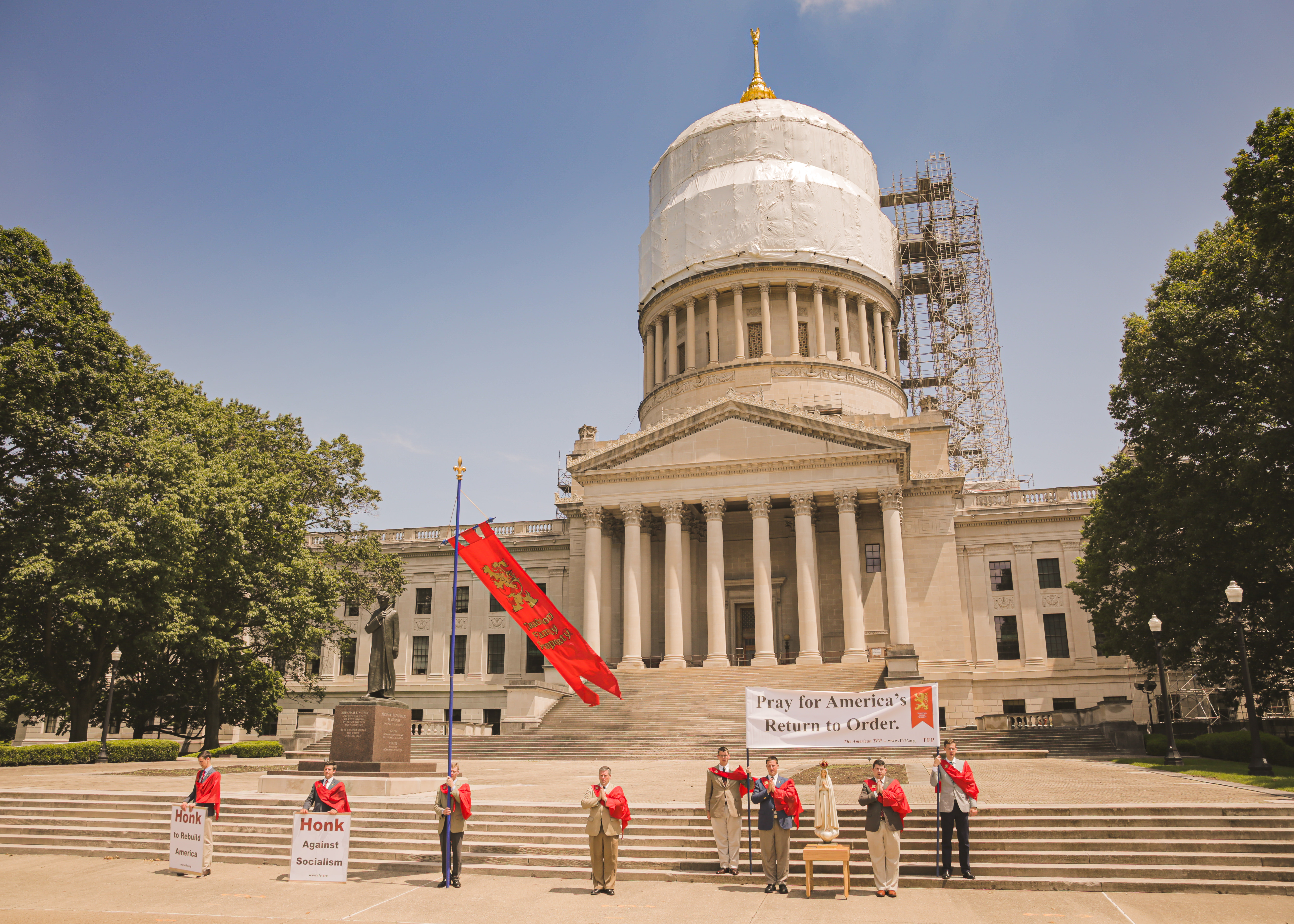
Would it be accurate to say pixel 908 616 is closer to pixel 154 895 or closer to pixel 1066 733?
pixel 1066 733

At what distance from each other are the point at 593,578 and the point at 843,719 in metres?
31.1

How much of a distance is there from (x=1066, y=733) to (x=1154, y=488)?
922 centimetres

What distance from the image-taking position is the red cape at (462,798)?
45.3 ft

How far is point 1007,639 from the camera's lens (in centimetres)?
5159

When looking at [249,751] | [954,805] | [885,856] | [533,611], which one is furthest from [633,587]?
[885,856]

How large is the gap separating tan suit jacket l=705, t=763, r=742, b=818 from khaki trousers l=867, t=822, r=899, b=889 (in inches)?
81.4

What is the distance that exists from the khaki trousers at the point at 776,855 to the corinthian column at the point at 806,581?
28561 millimetres

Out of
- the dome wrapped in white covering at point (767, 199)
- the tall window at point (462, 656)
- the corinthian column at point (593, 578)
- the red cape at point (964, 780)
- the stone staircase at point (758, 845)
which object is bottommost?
the stone staircase at point (758, 845)

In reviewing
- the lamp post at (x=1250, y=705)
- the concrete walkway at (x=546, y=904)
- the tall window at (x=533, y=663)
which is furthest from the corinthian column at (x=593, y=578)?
the concrete walkway at (x=546, y=904)

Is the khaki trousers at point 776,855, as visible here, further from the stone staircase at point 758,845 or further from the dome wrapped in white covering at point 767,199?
the dome wrapped in white covering at point 767,199

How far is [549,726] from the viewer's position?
37.6 metres

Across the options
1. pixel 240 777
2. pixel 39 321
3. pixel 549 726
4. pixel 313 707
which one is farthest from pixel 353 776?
pixel 313 707

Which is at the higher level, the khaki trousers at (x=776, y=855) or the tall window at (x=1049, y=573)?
the tall window at (x=1049, y=573)

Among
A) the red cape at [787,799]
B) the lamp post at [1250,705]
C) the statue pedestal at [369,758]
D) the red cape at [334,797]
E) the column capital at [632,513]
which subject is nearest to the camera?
the red cape at [787,799]
